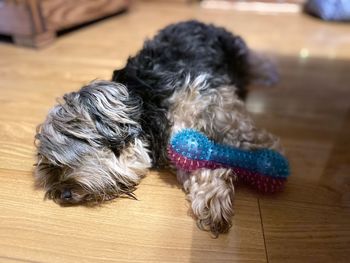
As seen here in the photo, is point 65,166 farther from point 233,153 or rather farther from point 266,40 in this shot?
point 266,40

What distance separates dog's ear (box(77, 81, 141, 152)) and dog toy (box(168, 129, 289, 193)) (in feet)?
0.48

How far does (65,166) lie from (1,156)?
0.42m

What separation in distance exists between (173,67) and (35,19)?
143 centimetres

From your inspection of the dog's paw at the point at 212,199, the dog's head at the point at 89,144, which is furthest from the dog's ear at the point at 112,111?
the dog's paw at the point at 212,199

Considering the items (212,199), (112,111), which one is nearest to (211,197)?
(212,199)

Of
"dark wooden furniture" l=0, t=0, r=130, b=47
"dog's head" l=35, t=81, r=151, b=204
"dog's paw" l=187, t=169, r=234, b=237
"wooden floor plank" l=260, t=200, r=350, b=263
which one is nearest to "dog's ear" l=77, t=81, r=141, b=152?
"dog's head" l=35, t=81, r=151, b=204

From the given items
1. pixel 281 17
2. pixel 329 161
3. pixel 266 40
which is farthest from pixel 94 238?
pixel 281 17

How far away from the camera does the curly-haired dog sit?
3.38 feet

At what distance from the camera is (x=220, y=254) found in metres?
0.96

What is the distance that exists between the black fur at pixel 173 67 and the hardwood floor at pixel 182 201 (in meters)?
0.16

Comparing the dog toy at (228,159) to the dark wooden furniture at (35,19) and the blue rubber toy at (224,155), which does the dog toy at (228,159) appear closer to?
the blue rubber toy at (224,155)

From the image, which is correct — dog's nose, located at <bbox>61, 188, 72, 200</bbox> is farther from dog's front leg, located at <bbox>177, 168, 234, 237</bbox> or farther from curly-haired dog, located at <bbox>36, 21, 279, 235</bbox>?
dog's front leg, located at <bbox>177, 168, 234, 237</bbox>

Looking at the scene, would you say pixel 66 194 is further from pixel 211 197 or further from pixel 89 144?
pixel 211 197

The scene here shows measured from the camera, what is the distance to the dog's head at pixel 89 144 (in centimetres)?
102
